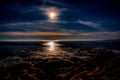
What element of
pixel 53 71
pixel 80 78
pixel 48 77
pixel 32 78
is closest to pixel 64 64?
pixel 53 71

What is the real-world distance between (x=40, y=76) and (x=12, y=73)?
552 centimetres

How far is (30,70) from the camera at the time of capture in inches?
1254

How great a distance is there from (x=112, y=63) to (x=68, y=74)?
7771mm

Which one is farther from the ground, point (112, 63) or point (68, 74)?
point (112, 63)

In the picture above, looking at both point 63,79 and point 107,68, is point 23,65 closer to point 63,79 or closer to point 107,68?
point 63,79

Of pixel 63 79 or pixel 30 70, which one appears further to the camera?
pixel 30 70

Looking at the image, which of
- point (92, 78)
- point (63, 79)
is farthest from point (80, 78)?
point (63, 79)

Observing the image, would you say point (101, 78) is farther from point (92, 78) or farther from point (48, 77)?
point (48, 77)

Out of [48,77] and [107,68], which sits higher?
[107,68]

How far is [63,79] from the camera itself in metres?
27.4

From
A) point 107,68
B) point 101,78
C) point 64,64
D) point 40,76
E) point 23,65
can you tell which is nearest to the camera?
point 101,78

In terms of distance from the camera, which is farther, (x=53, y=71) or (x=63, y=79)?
(x=53, y=71)

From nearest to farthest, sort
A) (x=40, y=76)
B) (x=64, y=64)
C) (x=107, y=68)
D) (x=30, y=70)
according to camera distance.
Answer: (x=107, y=68) < (x=40, y=76) < (x=30, y=70) < (x=64, y=64)

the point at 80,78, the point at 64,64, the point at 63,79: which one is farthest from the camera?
the point at 64,64
